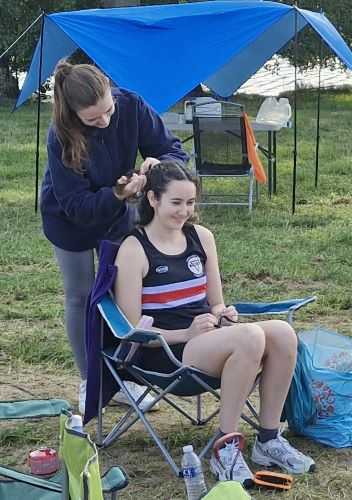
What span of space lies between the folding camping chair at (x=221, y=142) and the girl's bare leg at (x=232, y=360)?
4517 millimetres

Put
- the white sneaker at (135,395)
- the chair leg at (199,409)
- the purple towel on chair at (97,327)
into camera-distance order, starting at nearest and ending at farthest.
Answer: the purple towel on chair at (97,327)
the chair leg at (199,409)
the white sneaker at (135,395)

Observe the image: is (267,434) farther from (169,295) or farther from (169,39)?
(169,39)

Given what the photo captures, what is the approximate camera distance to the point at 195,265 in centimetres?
318

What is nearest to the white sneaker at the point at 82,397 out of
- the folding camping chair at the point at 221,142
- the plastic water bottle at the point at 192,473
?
the plastic water bottle at the point at 192,473

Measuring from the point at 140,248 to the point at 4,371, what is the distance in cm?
120

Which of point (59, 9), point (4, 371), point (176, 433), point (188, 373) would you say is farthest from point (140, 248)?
point (59, 9)

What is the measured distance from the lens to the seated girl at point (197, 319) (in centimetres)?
288

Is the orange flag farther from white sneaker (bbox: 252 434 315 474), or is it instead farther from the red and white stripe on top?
white sneaker (bbox: 252 434 315 474)

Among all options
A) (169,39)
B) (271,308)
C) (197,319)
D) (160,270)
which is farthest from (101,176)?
(169,39)

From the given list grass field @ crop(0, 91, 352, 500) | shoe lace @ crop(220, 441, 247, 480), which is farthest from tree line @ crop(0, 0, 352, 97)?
shoe lace @ crop(220, 441, 247, 480)

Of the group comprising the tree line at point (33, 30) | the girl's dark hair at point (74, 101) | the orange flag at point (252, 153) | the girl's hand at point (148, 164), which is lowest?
the orange flag at point (252, 153)

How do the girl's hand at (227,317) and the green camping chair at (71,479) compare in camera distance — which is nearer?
the green camping chair at (71,479)

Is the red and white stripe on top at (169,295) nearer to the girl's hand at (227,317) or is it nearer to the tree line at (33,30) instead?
the girl's hand at (227,317)

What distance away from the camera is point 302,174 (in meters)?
9.03
